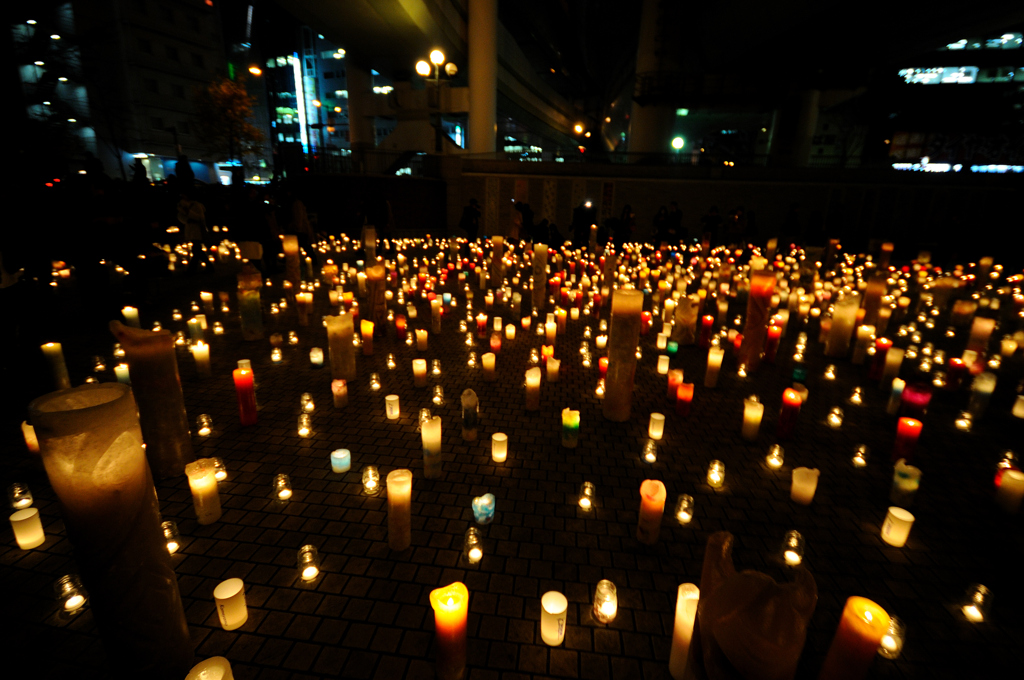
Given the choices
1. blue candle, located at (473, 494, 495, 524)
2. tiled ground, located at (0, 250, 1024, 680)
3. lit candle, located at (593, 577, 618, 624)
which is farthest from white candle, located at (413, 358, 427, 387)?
lit candle, located at (593, 577, 618, 624)

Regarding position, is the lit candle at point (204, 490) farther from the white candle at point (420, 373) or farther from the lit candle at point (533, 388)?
the lit candle at point (533, 388)

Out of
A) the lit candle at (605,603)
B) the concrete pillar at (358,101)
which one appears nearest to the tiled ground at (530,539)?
the lit candle at (605,603)

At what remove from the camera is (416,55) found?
2198 cm

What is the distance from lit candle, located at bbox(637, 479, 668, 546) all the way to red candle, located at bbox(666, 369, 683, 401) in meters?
2.32

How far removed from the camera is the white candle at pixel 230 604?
2.52 metres

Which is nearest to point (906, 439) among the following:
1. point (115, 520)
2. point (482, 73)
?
point (115, 520)

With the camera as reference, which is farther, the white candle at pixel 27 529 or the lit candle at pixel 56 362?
the lit candle at pixel 56 362

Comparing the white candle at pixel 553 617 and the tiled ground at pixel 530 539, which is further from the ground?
the white candle at pixel 553 617

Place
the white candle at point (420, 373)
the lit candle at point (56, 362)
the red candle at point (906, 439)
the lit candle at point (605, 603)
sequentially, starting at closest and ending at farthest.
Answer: the lit candle at point (605, 603) < the red candle at point (906, 439) < the lit candle at point (56, 362) < the white candle at point (420, 373)

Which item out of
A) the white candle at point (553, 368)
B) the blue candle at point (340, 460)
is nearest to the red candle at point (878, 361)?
the white candle at point (553, 368)

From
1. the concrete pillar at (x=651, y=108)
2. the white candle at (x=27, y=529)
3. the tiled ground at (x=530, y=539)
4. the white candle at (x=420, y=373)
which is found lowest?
the tiled ground at (x=530, y=539)

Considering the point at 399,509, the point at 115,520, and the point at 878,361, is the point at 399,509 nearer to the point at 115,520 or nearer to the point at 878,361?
the point at 115,520

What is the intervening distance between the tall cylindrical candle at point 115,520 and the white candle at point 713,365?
5.57m

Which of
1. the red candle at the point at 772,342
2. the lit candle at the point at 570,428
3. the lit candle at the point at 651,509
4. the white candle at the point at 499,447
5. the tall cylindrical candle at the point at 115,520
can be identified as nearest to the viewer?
the tall cylindrical candle at the point at 115,520
